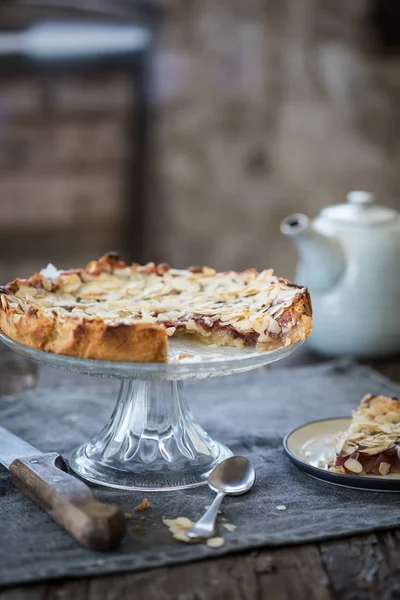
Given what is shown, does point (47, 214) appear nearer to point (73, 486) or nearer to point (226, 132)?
point (226, 132)

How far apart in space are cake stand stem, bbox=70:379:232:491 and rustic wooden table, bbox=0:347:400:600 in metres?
0.22

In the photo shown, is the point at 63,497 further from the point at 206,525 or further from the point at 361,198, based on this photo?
the point at 361,198

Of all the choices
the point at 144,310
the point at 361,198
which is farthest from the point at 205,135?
the point at 144,310

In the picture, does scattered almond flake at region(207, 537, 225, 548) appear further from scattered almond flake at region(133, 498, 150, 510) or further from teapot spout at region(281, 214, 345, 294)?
teapot spout at region(281, 214, 345, 294)

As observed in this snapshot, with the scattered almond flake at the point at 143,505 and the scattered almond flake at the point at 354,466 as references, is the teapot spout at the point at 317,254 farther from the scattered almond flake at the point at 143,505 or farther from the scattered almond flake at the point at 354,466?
the scattered almond flake at the point at 143,505

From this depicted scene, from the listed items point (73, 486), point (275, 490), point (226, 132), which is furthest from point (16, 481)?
point (226, 132)

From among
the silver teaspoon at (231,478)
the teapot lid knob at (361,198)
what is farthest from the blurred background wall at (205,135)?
the silver teaspoon at (231,478)

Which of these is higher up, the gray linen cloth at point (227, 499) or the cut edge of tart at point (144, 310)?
the cut edge of tart at point (144, 310)

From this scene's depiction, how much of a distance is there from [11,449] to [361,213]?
0.89 m

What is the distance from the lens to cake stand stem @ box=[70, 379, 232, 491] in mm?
1136

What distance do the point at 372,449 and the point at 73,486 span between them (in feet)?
1.27

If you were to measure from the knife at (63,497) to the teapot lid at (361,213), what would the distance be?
0.85m

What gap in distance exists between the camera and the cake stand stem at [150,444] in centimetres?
114

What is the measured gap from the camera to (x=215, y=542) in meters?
0.94
